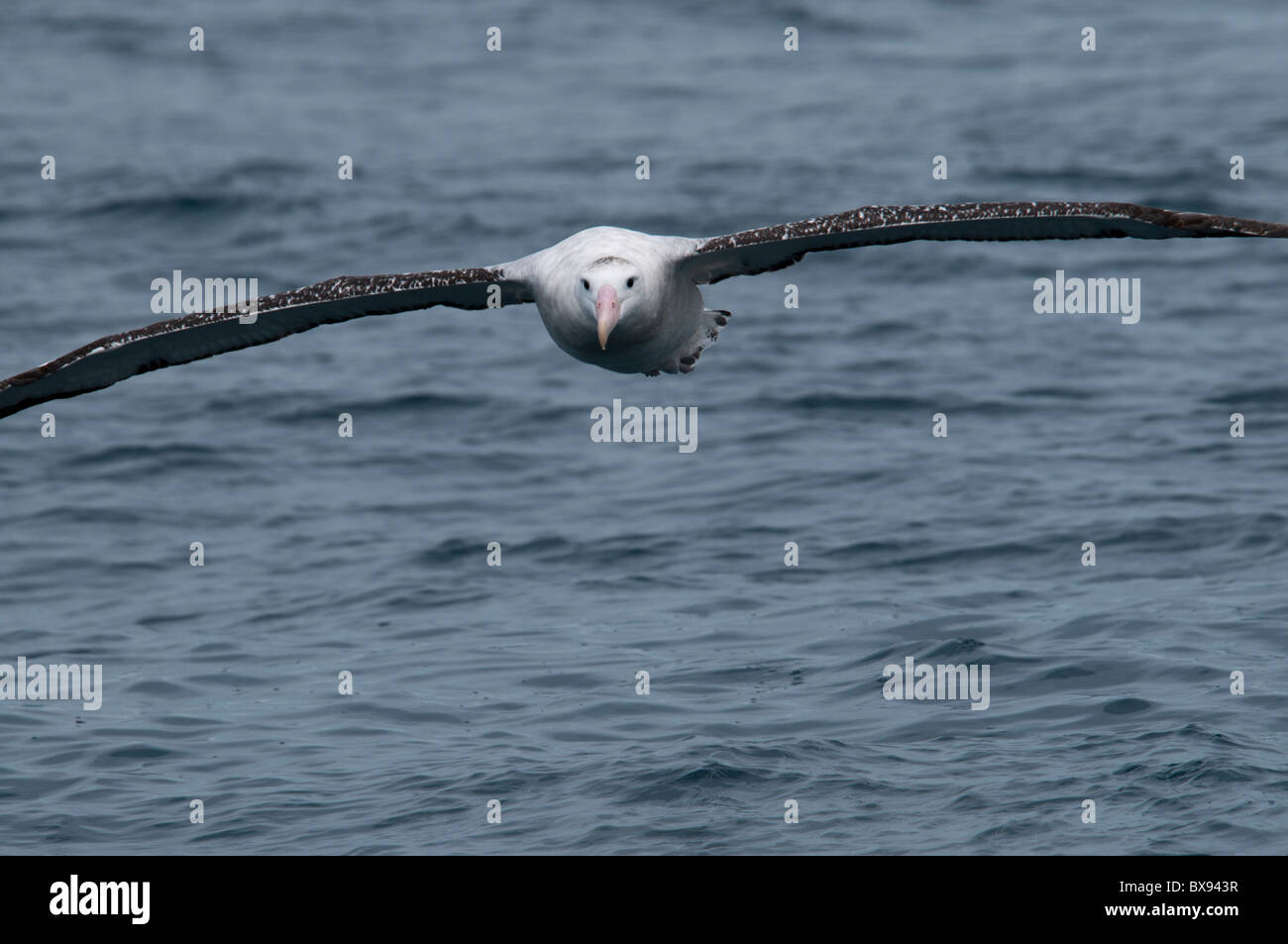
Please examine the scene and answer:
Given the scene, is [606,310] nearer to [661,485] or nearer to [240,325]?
[240,325]

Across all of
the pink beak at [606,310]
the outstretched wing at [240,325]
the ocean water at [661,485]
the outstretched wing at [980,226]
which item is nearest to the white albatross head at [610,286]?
the pink beak at [606,310]

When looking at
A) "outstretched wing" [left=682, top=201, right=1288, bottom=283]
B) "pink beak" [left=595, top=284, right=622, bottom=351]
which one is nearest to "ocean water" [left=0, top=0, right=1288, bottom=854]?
"pink beak" [left=595, top=284, right=622, bottom=351]

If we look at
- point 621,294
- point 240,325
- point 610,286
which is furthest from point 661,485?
point 610,286

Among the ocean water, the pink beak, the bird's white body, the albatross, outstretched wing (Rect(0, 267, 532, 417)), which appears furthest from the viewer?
the ocean water

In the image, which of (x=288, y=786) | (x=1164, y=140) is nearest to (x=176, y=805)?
(x=288, y=786)

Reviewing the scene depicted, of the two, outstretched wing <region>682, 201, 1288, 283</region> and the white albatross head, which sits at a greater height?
outstretched wing <region>682, 201, 1288, 283</region>

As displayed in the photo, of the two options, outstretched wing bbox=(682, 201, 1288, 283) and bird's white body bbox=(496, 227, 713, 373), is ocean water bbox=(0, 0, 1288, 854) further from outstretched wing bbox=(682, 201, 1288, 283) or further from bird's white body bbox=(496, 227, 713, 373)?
outstretched wing bbox=(682, 201, 1288, 283)

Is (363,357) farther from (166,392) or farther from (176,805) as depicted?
(176,805)
